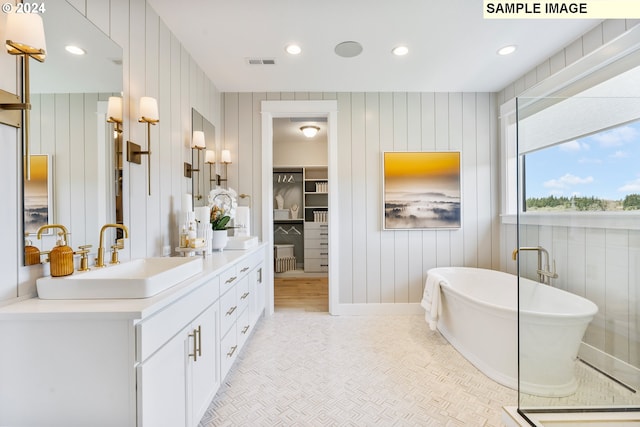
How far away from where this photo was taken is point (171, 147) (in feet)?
7.44

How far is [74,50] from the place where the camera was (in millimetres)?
1387

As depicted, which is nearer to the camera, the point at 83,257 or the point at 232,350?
the point at 83,257

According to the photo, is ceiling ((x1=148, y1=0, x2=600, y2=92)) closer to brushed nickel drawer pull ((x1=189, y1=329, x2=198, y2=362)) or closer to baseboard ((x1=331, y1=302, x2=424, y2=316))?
brushed nickel drawer pull ((x1=189, y1=329, x2=198, y2=362))

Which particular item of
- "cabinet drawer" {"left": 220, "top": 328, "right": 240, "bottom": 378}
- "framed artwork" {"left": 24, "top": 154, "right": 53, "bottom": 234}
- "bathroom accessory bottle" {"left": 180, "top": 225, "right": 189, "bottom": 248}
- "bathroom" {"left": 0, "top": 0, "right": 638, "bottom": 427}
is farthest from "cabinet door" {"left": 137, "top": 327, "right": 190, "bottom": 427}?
"bathroom" {"left": 0, "top": 0, "right": 638, "bottom": 427}

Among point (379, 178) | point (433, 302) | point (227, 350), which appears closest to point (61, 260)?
point (227, 350)

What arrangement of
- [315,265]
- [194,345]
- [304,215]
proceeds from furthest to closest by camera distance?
[304,215], [315,265], [194,345]

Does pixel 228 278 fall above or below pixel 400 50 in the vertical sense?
below

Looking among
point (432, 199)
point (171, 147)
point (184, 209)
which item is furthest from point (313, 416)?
point (432, 199)

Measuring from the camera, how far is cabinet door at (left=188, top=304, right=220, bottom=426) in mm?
1433

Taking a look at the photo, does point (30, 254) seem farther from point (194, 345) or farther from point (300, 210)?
point (300, 210)

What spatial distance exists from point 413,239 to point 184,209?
2478 millimetres

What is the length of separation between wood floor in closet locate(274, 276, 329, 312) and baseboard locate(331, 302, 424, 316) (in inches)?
11.2

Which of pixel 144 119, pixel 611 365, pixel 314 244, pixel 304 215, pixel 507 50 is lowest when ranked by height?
pixel 611 365

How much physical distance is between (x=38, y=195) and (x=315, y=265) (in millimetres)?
4549
